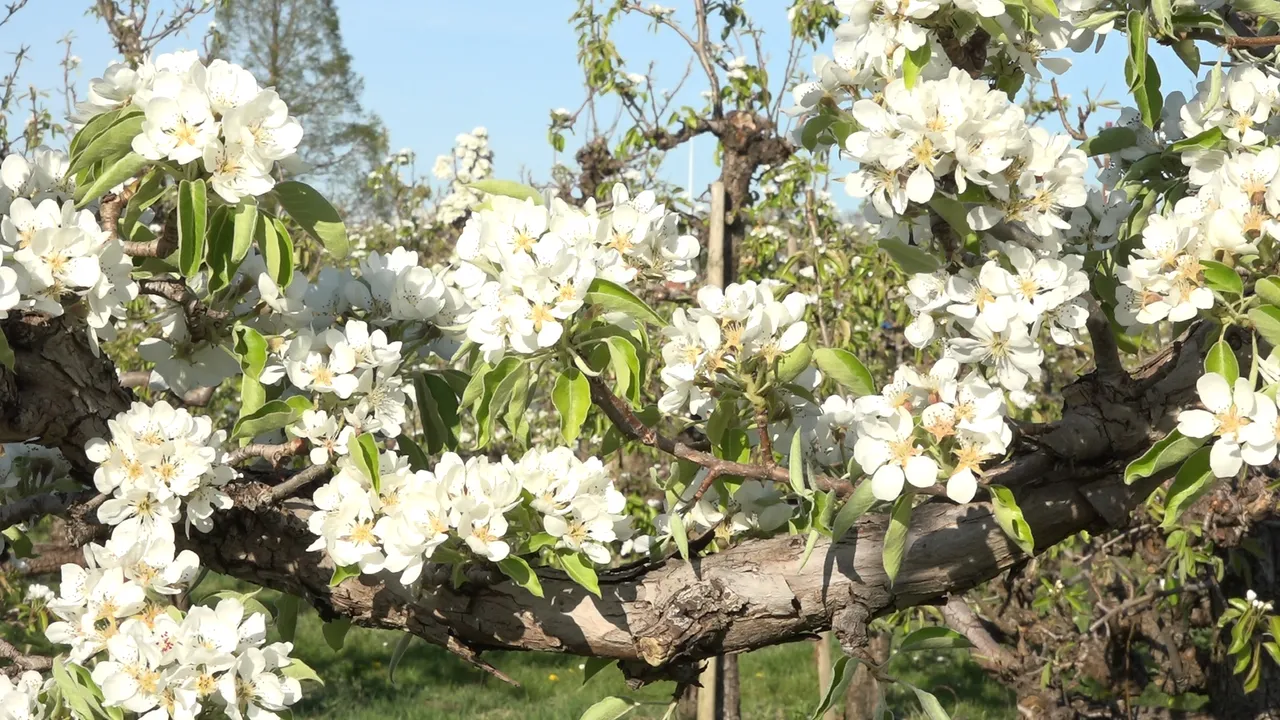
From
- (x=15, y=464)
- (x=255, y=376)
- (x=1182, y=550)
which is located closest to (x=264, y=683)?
(x=255, y=376)

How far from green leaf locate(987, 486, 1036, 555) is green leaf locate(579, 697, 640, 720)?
0.56m

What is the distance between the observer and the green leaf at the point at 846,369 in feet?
4.54

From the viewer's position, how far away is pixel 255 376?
1.52 m

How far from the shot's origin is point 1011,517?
4.16 feet

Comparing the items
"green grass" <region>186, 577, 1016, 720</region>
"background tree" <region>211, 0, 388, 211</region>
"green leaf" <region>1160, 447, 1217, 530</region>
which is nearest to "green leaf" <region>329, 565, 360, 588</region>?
"green leaf" <region>1160, 447, 1217, 530</region>

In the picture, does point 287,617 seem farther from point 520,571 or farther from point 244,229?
point 244,229

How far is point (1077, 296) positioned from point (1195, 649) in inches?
104

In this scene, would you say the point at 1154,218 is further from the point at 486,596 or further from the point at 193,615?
the point at 193,615

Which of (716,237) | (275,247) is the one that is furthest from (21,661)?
(716,237)

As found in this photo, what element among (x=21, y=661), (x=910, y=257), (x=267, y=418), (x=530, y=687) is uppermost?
(x=910, y=257)

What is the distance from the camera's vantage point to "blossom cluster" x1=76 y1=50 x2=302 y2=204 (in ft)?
4.37

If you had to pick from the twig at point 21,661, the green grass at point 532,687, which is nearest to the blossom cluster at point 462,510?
the twig at point 21,661

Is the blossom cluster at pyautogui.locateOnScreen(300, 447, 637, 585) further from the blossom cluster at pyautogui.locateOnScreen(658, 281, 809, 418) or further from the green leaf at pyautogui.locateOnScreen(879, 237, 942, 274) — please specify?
the green leaf at pyautogui.locateOnScreen(879, 237, 942, 274)

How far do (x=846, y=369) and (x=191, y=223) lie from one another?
78 cm
